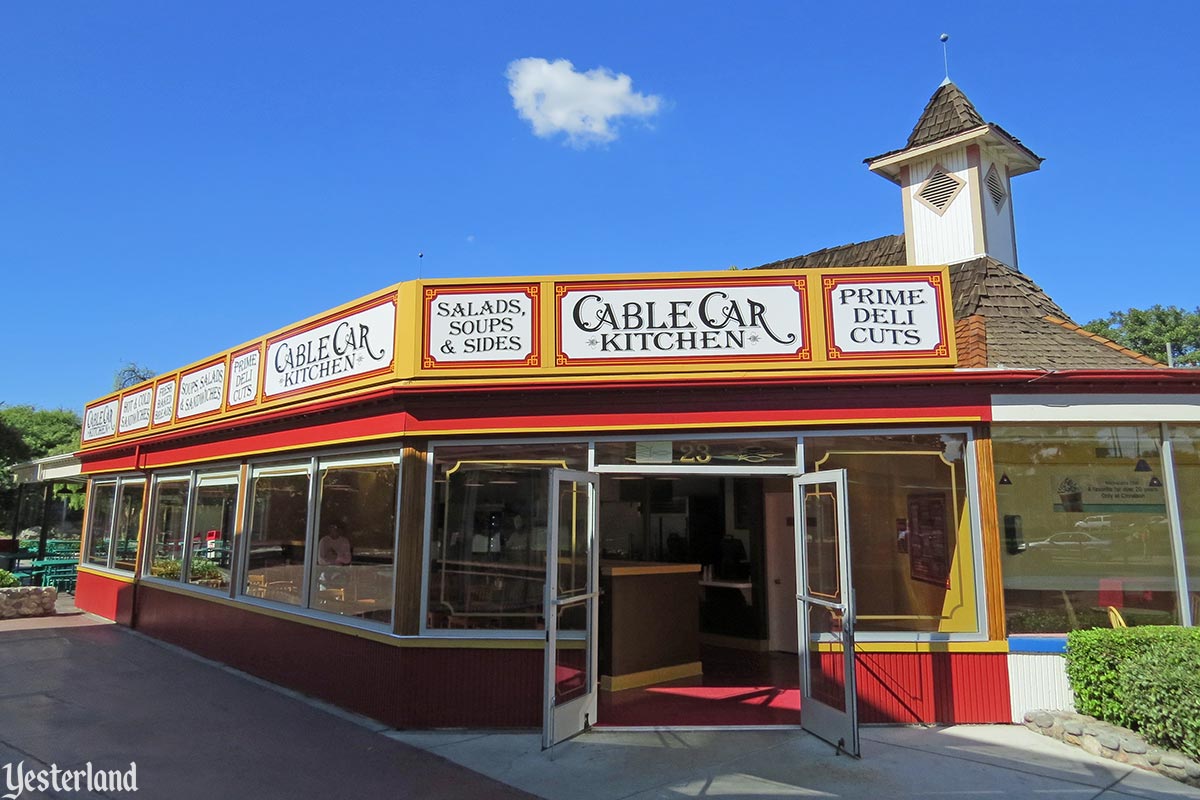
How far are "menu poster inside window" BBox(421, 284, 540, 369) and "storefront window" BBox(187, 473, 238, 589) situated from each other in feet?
14.2

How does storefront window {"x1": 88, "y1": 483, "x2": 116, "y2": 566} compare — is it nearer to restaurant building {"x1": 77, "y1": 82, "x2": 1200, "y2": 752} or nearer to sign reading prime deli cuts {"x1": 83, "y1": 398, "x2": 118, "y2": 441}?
sign reading prime deli cuts {"x1": 83, "y1": 398, "x2": 118, "y2": 441}

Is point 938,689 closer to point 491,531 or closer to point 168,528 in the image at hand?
point 491,531

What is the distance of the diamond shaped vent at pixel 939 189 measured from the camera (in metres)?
10.1

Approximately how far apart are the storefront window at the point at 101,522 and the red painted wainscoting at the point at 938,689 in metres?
12.8

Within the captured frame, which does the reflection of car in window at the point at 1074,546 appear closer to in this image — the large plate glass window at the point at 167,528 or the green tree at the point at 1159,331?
the large plate glass window at the point at 167,528

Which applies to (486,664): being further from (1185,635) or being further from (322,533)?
(1185,635)

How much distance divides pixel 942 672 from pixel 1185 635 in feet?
5.95

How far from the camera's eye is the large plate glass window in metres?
10.9

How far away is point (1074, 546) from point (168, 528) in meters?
11.7

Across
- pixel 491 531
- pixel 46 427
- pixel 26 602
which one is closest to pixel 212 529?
pixel 491 531

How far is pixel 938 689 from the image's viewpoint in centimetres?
630

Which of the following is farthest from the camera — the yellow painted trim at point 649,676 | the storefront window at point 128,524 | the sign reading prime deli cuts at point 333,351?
the storefront window at point 128,524

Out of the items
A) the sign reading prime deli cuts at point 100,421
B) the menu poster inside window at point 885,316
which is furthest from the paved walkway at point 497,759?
the sign reading prime deli cuts at point 100,421

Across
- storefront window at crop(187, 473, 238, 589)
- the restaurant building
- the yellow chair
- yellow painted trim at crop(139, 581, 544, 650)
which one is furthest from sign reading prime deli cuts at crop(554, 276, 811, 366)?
storefront window at crop(187, 473, 238, 589)
